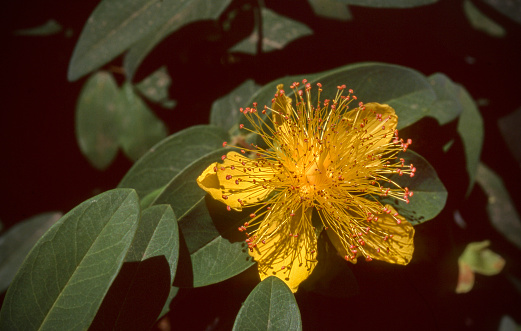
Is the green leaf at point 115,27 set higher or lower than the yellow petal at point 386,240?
higher

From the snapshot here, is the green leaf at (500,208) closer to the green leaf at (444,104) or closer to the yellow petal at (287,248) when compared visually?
the green leaf at (444,104)

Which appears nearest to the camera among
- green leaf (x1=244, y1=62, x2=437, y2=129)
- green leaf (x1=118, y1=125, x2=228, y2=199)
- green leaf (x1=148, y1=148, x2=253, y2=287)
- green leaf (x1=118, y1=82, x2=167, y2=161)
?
green leaf (x1=148, y1=148, x2=253, y2=287)

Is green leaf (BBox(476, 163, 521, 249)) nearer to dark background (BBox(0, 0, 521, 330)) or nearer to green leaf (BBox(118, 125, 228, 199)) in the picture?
dark background (BBox(0, 0, 521, 330))

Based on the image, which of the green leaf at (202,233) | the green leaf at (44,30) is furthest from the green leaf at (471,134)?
the green leaf at (44,30)

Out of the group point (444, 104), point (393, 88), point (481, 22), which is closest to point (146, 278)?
point (393, 88)

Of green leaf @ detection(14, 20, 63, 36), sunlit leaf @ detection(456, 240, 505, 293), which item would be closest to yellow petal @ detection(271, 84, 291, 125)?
sunlit leaf @ detection(456, 240, 505, 293)

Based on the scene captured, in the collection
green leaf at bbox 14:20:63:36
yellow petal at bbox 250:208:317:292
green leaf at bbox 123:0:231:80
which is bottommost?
yellow petal at bbox 250:208:317:292
